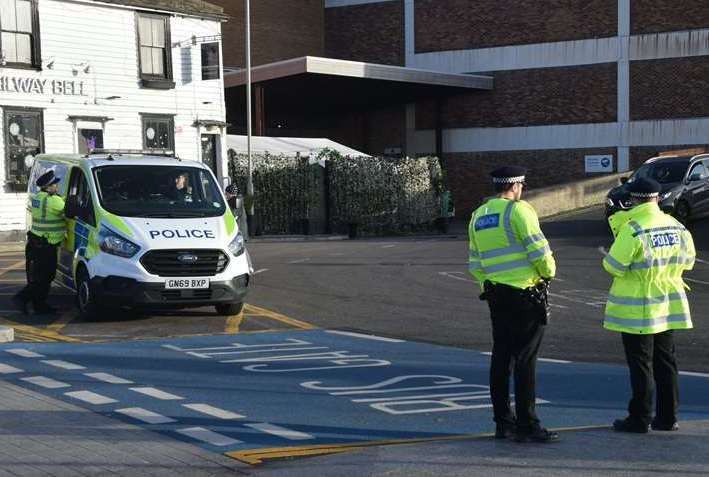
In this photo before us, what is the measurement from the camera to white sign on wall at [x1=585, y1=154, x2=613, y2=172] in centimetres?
4384

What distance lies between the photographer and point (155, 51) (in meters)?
31.5

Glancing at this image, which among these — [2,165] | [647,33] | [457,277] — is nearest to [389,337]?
[457,277]

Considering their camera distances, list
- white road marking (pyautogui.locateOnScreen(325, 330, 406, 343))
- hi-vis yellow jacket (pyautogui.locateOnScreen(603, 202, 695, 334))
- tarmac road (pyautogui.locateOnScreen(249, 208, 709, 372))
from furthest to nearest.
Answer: tarmac road (pyautogui.locateOnScreen(249, 208, 709, 372)) < white road marking (pyautogui.locateOnScreen(325, 330, 406, 343)) < hi-vis yellow jacket (pyautogui.locateOnScreen(603, 202, 695, 334))

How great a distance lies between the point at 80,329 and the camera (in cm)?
1366

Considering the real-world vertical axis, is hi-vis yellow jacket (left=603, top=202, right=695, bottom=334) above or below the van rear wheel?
above

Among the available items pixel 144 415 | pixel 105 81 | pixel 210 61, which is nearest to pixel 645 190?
pixel 144 415

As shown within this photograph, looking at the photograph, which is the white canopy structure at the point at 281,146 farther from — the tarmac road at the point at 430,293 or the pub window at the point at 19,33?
the tarmac road at the point at 430,293

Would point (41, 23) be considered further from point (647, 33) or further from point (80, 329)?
point (647, 33)

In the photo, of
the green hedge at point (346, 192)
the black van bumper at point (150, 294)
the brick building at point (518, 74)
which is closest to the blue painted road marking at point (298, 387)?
the black van bumper at point (150, 294)

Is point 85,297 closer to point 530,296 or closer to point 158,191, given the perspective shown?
point 158,191

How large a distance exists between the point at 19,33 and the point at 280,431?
74.8 feet

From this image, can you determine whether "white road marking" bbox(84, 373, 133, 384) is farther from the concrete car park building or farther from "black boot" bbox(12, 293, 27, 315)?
the concrete car park building

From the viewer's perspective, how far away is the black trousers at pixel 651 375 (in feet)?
25.7

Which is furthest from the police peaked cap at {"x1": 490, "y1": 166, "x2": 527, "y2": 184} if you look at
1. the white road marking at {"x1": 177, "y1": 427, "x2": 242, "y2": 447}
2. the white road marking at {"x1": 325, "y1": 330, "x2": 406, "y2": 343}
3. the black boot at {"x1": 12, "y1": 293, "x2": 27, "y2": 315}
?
the black boot at {"x1": 12, "y1": 293, "x2": 27, "y2": 315}
